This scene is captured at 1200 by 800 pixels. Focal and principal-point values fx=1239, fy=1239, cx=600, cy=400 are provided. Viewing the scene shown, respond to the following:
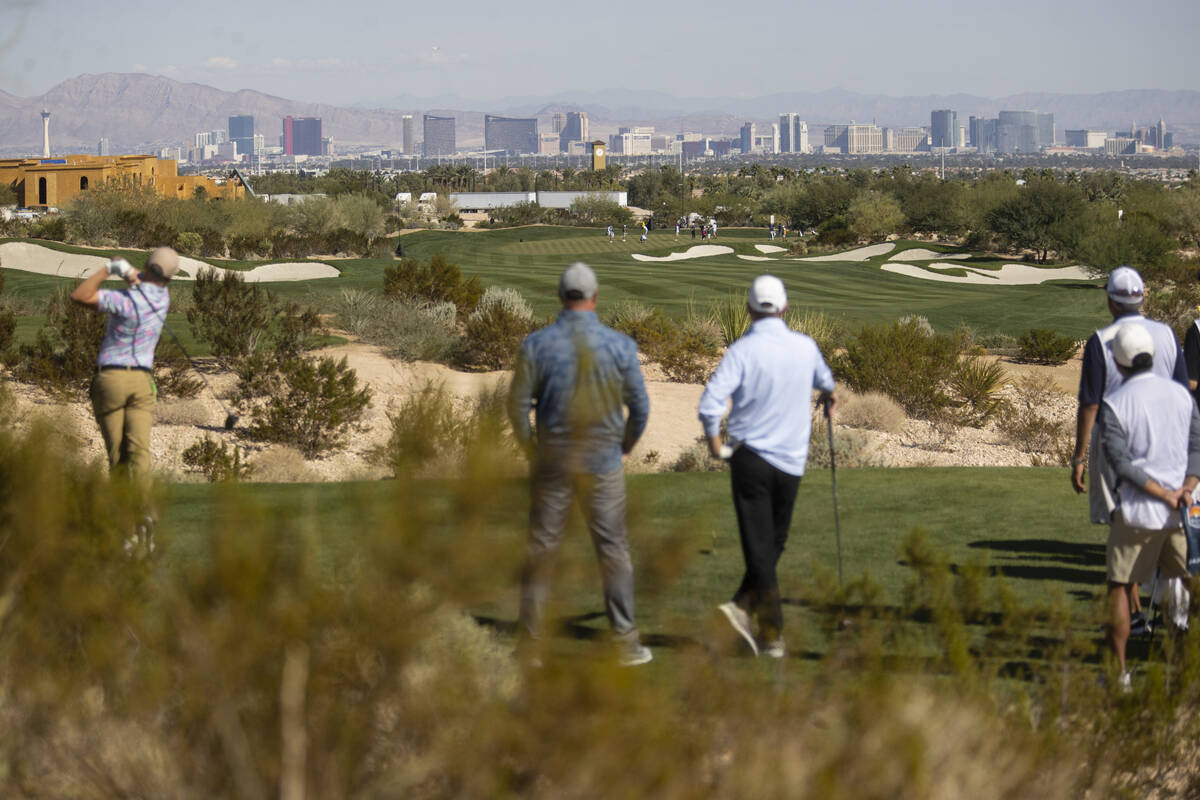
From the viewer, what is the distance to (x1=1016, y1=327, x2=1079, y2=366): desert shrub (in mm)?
27188

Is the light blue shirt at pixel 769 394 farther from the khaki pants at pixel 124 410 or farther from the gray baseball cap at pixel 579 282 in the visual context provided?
the khaki pants at pixel 124 410

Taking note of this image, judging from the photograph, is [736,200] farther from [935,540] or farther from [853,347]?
[935,540]

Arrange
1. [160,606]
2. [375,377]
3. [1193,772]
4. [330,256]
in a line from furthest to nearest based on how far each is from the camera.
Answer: [330,256] < [375,377] < [1193,772] < [160,606]

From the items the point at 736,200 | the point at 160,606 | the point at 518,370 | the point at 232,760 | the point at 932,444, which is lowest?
the point at 932,444

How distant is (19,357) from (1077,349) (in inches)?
870

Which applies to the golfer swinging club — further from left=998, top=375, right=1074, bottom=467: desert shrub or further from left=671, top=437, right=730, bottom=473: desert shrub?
left=998, top=375, right=1074, bottom=467: desert shrub

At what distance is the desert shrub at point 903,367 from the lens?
68.1 ft

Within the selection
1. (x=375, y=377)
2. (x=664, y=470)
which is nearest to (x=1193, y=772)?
(x=664, y=470)

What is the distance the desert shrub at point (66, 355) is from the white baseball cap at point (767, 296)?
13.0 metres

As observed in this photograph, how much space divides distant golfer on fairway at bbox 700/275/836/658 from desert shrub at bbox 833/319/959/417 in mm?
14684

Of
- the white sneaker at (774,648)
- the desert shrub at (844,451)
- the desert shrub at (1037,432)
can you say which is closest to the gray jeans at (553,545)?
the white sneaker at (774,648)

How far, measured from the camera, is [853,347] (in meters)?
22.6

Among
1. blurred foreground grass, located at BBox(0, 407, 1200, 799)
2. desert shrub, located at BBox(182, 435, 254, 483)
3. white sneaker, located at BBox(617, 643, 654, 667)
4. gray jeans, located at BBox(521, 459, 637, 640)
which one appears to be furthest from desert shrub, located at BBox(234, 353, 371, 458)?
white sneaker, located at BBox(617, 643, 654, 667)

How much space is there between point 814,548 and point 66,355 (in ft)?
42.9
